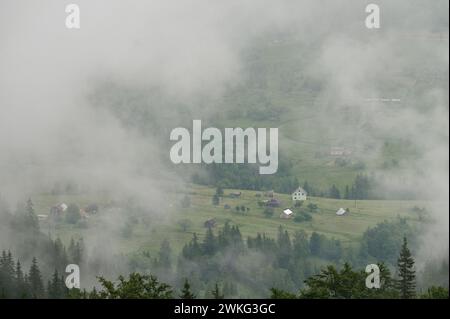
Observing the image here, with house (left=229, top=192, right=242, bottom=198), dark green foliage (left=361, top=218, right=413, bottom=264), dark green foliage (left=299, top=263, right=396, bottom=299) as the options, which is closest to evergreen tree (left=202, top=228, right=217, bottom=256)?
house (left=229, top=192, right=242, bottom=198)

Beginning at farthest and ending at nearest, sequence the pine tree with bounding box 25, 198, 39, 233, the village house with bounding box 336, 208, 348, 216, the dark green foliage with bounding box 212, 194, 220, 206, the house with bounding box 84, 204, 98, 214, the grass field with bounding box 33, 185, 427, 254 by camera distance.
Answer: the house with bounding box 84, 204, 98, 214 → the dark green foliage with bounding box 212, 194, 220, 206 → the village house with bounding box 336, 208, 348, 216 → the grass field with bounding box 33, 185, 427, 254 → the pine tree with bounding box 25, 198, 39, 233

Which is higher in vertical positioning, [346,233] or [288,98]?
[288,98]

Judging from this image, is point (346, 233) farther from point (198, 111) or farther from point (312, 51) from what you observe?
point (312, 51)

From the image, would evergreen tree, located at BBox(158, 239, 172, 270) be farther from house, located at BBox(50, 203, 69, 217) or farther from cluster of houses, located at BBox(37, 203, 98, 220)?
house, located at BBox(50, 203, 69, 217)
